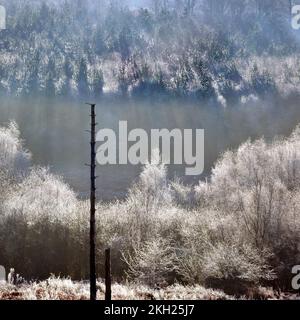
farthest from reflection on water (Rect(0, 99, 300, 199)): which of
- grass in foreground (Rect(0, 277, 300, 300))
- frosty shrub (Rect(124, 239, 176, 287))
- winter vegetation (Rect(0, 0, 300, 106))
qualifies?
grass in foreground (Rect(0, 277, 300, 300))

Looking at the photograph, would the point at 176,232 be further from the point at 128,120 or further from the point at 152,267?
the point at 128,120

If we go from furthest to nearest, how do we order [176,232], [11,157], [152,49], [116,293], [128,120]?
[152,49]
[128,120]
[11,157]
[176,232]
[116,293]

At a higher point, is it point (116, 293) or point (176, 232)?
→ point (176, 232)

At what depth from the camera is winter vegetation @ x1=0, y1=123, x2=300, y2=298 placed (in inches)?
1323

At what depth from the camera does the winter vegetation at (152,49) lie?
82.6 meters

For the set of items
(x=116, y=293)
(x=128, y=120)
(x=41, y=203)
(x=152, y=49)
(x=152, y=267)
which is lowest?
(x=116, y=293)

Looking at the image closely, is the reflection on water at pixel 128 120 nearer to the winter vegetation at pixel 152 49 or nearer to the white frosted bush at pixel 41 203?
the winter vegetation at pixel 152 49

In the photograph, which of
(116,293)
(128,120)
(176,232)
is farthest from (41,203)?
(128,120)

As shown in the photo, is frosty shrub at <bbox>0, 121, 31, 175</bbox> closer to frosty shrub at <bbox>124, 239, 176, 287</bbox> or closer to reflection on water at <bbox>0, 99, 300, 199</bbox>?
reflection on water at <bbox>0, 99, 300, 199</bbox>

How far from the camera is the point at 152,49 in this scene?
313 feet

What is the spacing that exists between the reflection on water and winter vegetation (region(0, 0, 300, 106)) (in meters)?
2.62

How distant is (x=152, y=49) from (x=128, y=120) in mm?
22921
